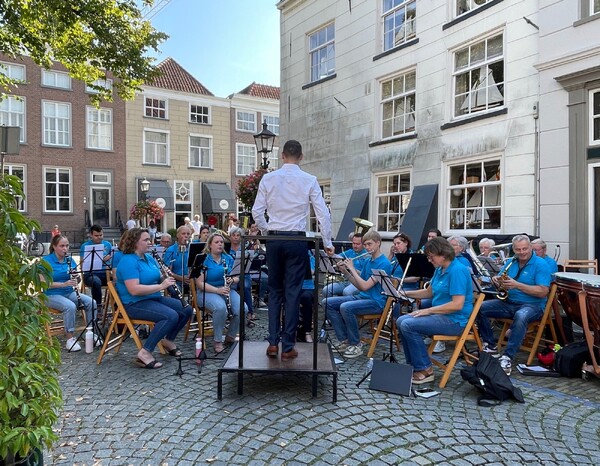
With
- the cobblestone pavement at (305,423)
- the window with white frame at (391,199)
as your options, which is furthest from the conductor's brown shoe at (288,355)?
the window with white frame at (391,199)

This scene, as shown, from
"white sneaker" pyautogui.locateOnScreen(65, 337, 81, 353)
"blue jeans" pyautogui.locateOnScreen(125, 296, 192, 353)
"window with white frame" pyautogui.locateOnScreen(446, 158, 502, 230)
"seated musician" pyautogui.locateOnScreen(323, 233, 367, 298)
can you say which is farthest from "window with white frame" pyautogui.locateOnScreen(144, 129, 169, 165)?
"blue jeans" pyautogui.locateOnScreen(125, 296, 192, 353)

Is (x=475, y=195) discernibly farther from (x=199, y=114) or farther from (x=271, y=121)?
(x=271, y=121)

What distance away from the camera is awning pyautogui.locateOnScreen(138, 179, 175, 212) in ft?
88.5

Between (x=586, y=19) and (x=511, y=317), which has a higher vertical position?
(x=586, y=19)

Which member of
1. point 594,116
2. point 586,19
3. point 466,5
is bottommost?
point 594,116

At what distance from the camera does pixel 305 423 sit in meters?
3.50

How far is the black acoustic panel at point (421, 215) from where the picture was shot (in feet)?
34.5

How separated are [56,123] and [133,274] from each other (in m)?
24.3

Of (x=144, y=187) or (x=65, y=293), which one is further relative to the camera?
(x=144, y=187)

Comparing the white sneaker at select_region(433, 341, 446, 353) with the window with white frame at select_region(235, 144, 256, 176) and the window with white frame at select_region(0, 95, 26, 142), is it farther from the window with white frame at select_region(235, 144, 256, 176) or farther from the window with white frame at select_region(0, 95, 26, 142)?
the window with white frame at select_region(235, 144, 256, 176)

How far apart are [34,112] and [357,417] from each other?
87.6 feet

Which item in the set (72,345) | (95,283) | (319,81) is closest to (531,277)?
(72,345)

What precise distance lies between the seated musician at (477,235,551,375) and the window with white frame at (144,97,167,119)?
26.3 metres

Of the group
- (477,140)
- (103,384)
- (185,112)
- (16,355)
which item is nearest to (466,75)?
(477,140)
